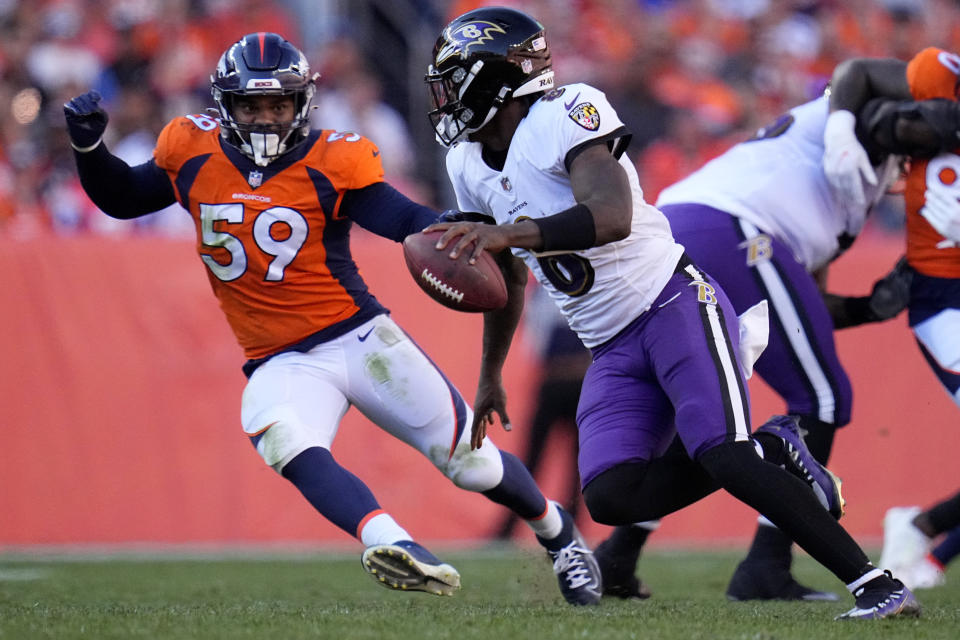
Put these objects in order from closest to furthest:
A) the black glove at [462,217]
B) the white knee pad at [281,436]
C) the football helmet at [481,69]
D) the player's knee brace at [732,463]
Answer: the player's knee brace at [732,463]
the football helmet at [481,69]
the black glove at [462,217]
the white knee pad at [281,436]

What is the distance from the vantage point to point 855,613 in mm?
3453

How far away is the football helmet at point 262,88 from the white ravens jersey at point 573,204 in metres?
0.69

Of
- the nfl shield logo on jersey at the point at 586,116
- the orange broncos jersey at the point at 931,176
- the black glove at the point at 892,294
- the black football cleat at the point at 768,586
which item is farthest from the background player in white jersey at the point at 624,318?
the orange broncos jersey at the point at 931,176

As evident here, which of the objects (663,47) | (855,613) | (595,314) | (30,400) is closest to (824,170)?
(595,314)

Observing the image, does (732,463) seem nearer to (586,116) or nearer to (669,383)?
(669,383)

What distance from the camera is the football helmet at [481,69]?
3.67 m

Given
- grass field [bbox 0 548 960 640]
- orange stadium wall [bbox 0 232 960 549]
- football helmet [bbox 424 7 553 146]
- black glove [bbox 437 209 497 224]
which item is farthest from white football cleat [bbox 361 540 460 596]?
orange stadium wall [bbox 0 232 960 549]

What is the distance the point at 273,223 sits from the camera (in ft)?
13.9

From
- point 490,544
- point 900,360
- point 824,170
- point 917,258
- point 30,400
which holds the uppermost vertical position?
point 824,170

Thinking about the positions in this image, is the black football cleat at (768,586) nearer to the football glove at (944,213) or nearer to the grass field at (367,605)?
the grass field at (367,605)

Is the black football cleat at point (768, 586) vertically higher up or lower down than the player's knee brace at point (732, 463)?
lower down

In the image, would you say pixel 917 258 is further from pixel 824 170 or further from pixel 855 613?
pixel 855 613

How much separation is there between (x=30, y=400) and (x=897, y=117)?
187 inches

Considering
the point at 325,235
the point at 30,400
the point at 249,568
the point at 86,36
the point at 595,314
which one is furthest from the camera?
the point at 86,36
